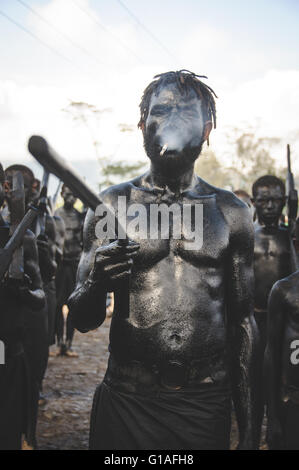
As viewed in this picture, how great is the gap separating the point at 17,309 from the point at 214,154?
2012 inches

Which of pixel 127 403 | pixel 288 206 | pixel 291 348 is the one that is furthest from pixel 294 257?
pixel 127 403

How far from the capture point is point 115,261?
6.61 ft

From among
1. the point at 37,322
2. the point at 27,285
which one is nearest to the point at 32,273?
the point at 27,285

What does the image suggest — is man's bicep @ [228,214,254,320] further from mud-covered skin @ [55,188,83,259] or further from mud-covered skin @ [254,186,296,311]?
mud-covered skin @ [55,188,83,259]

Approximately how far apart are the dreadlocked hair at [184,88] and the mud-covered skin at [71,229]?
256 inches

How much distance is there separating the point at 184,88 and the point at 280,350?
1775 mm

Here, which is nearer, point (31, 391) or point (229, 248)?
point (229, 248)

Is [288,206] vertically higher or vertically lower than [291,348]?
higher

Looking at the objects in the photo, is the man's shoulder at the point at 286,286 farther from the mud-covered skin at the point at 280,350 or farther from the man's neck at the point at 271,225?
the man's neck at the point at 271,225

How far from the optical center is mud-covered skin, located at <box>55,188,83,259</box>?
9.06 metres

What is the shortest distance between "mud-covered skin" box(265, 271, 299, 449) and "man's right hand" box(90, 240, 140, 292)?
1607 millimetres

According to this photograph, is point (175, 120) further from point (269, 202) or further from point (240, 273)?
point (269, 202)

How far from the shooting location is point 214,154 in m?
53.6
